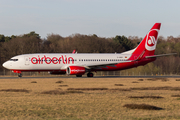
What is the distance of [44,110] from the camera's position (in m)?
15.0

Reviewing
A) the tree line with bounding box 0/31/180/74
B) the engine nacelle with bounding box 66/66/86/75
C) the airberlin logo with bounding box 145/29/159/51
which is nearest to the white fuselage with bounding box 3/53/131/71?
the engine nacelle with bounding box 66/66/86/75

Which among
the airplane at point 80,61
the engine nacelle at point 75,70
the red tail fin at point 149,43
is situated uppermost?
the red tail fin at point 149,43

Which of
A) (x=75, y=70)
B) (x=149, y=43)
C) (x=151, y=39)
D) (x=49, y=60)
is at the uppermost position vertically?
(x=151, y=39)

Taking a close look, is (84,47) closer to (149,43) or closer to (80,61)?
(149,43)

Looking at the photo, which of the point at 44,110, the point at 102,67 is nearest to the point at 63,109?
the point at 44,110

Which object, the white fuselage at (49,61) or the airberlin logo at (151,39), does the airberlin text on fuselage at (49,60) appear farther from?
the airberlin logo at (151,39)

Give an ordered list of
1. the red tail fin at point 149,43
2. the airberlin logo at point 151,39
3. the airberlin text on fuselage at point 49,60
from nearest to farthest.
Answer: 1. the airberlin text on fuselage at point 49,60
2. the red tail fin at point 149,43
3. the airberlin logo at point 151,39

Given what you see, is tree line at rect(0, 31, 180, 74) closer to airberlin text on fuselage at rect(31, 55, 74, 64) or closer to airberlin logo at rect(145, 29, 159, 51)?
airberlin logo at rect(145, 29, 159, 51)

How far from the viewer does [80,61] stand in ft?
180

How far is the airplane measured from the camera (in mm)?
52531

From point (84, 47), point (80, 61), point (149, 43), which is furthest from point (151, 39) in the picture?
point (84, 47)

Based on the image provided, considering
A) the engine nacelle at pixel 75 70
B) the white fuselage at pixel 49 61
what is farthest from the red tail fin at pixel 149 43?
the engine nacelle at pixel 75 70

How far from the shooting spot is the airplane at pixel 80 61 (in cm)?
5253

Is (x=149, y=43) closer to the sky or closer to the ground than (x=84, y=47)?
closer to the ground
